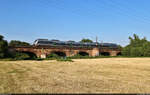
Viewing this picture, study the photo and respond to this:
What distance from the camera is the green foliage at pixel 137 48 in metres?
62.3

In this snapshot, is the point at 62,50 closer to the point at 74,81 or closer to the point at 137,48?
the point at 137,48

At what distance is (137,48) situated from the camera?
2569 inches

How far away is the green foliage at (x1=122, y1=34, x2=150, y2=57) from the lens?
62331mm

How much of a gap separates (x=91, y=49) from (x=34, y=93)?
2382 inches

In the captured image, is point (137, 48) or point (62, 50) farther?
point (137, 48)

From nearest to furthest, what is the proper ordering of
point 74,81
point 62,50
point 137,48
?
point 74,81 → point 62,50 → point 137,48

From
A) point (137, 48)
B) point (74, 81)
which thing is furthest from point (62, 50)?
point (74, 81)

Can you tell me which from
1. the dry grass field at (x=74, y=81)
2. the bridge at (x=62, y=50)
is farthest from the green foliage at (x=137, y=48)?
the dry grass field at (x=74, y=81)

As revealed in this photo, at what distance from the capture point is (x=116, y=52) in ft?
233

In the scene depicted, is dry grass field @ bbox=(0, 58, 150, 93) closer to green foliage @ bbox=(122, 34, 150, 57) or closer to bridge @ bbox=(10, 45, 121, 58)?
bridge @ bbox=(10, 45, 121, 58)

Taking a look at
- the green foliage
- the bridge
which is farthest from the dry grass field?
the green foliage

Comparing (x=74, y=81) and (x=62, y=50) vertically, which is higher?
(x=62, y=50)

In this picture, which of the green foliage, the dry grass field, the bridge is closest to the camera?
the dry grass field

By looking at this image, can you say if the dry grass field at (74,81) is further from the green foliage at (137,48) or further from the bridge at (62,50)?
the green foliage at (137,48)
